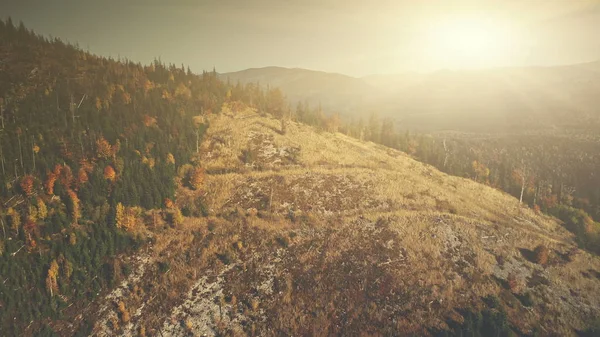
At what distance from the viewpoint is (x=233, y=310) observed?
34312mm

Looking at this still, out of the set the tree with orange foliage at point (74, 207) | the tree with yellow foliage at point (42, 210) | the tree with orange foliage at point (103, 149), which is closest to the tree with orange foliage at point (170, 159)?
the tree with orange foliage at point (103, 149)

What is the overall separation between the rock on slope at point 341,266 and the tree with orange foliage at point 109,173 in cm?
1113

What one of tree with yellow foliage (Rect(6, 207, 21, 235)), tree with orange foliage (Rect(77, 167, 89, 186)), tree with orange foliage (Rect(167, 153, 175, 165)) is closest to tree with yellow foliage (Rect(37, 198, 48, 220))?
tree with yellow foliage (Rect(6, 207, 21, 235))

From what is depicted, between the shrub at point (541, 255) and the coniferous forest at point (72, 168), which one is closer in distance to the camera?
the coniferous forest at point (72, 168)

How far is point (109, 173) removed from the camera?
49.2m

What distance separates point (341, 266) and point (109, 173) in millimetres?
40076

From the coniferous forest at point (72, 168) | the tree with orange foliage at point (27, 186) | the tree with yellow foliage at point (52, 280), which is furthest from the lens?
the tree with orange foliage at point (27, 186)

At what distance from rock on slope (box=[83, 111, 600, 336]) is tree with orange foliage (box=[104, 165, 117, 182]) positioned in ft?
36.5

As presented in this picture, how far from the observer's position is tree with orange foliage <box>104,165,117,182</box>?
48.7m

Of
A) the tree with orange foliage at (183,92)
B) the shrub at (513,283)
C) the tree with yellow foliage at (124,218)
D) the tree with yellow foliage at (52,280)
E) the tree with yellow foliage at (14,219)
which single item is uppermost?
the tree with orange foliage at (183,92)

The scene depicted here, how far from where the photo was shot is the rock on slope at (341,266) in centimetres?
3359

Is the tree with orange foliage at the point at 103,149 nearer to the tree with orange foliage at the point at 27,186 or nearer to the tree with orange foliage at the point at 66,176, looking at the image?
the tree with orange foliage at the point at 66,176

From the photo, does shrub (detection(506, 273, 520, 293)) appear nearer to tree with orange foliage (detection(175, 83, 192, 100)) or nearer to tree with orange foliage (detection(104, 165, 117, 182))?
tree with orange foliage (detection(104, 165, 117, 182))

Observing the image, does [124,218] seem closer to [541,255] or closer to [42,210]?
[42,210]
